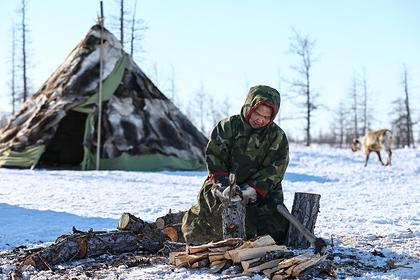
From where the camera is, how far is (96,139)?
522 inches

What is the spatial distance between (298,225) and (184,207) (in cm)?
332

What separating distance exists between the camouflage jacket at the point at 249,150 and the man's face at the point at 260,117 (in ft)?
0.12

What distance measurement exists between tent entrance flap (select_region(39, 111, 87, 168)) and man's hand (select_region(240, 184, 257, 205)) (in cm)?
1192

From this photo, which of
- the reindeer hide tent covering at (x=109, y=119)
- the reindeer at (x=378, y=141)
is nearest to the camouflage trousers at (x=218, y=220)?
the reindeer hide tent covering at (x=109, y=119)

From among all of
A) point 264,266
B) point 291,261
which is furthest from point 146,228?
point 291,261

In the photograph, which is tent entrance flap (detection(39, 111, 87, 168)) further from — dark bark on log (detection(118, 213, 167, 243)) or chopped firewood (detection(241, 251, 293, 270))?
chopped firewood (detection(241, 251, 293, 270))

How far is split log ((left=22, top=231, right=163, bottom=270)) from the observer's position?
392 cm

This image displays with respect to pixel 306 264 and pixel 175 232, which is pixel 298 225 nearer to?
pixel 306 264

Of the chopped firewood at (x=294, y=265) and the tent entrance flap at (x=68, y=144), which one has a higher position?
the tent entrance flap at (x=68, y=144)

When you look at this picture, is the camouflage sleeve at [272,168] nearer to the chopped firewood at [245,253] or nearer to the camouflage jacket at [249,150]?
the camouflage jacket at [249,150]

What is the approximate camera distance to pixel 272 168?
14.2 feet

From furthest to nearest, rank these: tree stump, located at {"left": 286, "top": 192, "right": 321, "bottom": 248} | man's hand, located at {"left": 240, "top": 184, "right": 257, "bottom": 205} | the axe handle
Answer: tree stump, located at {"left": 286, "top": 192, "right": 321, "bottom": 248}, man's hand, located at {"left": 240, "top": 184, "right": 257, "bottom": 205}, the axe handle

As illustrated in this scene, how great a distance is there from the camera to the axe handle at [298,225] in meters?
3.85

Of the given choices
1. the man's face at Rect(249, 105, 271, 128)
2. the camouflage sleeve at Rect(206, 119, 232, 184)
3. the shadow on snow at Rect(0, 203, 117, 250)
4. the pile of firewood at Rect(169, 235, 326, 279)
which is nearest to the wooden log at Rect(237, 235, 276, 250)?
the pile of firewood at Rect(169, 235, 326, 279)
